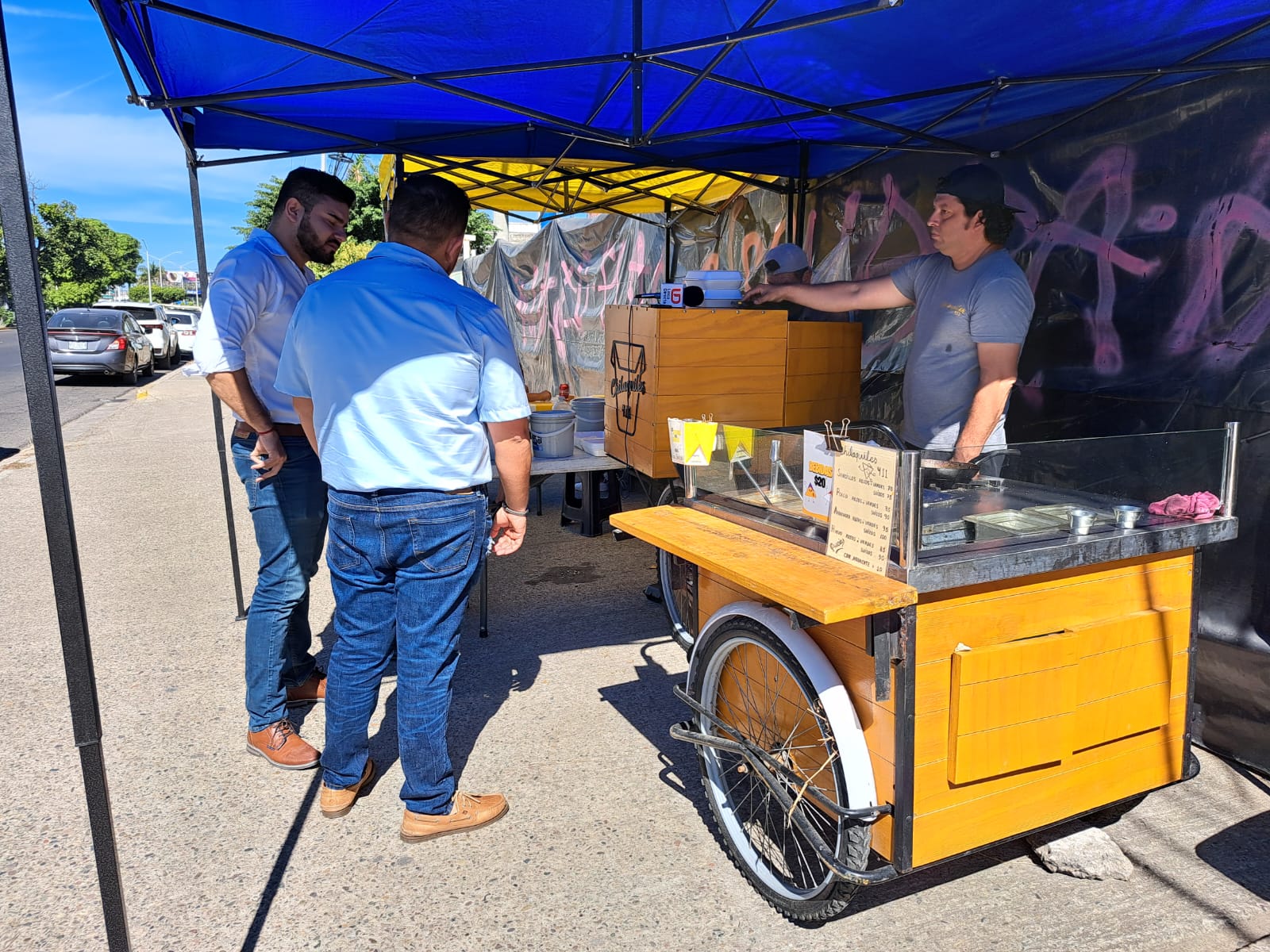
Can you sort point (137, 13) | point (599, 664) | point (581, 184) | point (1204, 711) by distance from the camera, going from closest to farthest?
point (137, 13), point (1204, 711), point (599, 664), point (581, 184)

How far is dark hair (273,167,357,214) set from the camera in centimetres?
305

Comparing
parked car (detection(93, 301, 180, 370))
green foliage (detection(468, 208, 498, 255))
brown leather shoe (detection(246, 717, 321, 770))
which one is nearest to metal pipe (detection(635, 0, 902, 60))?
brown leather shoe (detection(246, 717, 321, 770))

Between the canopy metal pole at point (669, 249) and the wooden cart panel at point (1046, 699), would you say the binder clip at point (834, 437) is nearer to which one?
the wooden cart panel at point (1046, 699)

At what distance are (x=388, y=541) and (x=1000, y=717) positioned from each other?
1.65m

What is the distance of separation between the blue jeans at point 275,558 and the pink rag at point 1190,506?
2.71 meters

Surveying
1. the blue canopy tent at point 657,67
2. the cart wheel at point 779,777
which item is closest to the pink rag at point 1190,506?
the cart wheel at point 779,777

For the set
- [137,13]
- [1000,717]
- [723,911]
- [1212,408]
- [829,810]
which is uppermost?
[137,13]

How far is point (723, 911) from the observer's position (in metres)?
2.29

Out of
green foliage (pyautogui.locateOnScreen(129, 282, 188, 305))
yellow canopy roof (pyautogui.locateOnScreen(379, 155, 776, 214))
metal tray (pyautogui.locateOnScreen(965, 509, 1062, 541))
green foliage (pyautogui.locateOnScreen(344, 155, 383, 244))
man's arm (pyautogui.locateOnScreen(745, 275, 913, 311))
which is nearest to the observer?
metal tray (pyautogui.locateOnScreen(965, 509, 1062, 541))

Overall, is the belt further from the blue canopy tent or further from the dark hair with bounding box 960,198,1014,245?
the dark hair with bounding box 960,198,1014,245

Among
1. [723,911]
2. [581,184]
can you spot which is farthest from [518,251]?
[723,911]

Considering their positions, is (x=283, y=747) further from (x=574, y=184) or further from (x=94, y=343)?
(x=94, y=343)

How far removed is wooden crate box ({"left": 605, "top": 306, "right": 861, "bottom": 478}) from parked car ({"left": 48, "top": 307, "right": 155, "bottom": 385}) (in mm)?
16120

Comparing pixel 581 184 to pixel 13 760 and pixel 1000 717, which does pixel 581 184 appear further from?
pixel 1000 717
